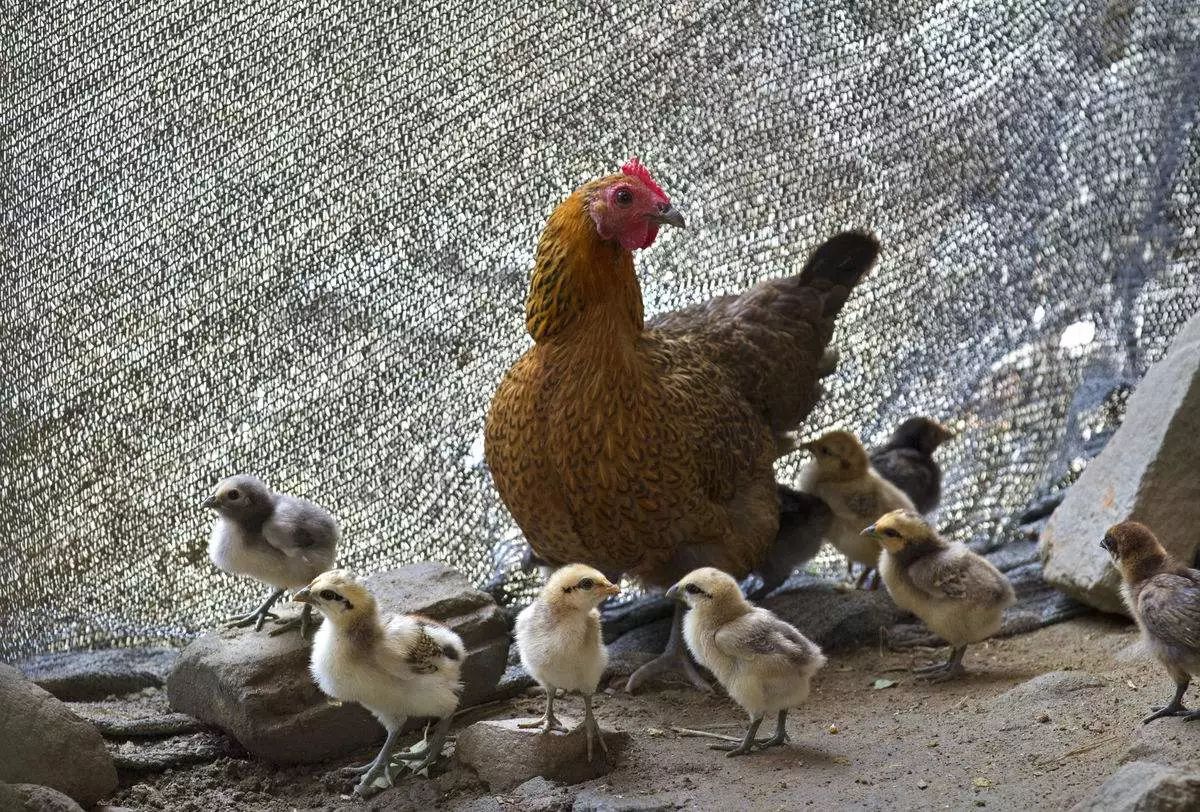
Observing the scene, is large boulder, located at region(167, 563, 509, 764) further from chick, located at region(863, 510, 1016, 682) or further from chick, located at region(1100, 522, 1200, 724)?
chick, located at region(1100, 522, 1200, 724)

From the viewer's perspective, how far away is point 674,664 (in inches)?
153

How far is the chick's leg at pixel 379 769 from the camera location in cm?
314

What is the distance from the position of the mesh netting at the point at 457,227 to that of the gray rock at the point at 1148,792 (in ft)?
8.07

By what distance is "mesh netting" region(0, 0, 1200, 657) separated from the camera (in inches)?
154

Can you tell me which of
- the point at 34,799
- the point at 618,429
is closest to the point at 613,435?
the point at 618,429

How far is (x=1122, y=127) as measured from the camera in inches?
192

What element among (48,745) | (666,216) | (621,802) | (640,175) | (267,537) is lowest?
(621,802)

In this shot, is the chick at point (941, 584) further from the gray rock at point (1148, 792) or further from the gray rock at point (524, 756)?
the gray rock at point (1148, 792)

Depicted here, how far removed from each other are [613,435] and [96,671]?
1.76 metres

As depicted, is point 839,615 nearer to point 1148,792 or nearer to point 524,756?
point 524,756

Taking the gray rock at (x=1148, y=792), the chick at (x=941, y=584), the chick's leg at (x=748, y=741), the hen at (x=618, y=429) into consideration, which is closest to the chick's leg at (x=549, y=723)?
the chick's leg at (x=748, y=741)

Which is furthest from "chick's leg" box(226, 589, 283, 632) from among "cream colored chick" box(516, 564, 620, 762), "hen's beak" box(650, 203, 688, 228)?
"hen's beak" box(650, 203, 688, 228)

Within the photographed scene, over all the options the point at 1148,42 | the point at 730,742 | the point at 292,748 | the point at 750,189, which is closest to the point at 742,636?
the point at 730,742

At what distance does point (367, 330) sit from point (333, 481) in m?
0.53
